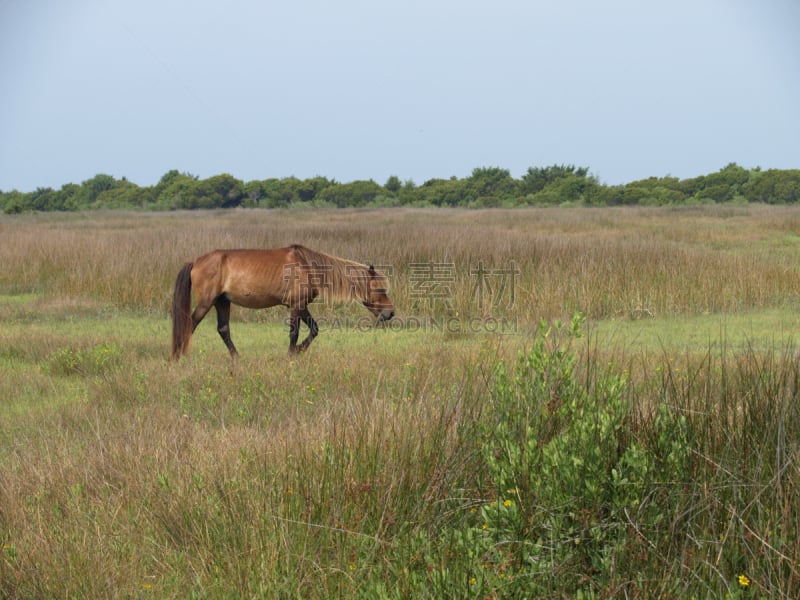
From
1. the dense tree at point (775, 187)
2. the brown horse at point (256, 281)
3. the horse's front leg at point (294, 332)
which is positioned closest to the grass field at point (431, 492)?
the horse's front leg at point (294, 332)

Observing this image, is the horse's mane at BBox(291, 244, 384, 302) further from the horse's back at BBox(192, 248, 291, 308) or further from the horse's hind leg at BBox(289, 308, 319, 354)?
the horse's hind leg at BBox(289, 308, 319, 354)

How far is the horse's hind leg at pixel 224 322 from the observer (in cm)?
926

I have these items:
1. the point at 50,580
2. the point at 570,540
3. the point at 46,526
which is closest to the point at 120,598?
the point at 50,580

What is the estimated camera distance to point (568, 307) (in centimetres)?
1270

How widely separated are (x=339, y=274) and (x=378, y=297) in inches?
26.3

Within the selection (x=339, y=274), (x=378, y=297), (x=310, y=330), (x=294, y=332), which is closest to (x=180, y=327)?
(x=294, y=332)

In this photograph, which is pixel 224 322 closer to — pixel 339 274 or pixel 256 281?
pixel 256 281

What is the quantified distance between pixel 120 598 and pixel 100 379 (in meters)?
4.90

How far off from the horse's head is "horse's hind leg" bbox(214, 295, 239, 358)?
1819 millimetres

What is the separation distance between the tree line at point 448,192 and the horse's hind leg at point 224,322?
48.8 metres

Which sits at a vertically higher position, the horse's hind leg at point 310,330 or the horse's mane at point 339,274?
the horse's mane at point 339,274

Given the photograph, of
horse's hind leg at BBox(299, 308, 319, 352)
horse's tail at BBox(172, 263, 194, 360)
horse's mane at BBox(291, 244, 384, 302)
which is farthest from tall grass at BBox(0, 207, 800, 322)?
horse's tail at BBox(172, 263, 194, 360)

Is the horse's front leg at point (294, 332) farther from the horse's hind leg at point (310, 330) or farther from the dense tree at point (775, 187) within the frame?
the dense tree at point (775, 187)

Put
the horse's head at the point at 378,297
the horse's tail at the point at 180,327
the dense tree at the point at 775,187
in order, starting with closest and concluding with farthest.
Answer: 1. the horse's tail at the point at 180,327
2. the horse's head at the point at 378,297
3. the dense tree at the point at 775,187
